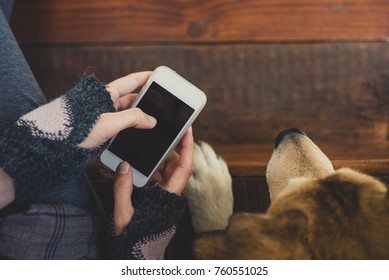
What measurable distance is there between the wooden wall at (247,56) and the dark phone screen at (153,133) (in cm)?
23

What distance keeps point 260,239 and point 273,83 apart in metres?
0.45

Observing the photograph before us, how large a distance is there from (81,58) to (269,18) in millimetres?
406

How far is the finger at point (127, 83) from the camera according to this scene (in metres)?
0.67

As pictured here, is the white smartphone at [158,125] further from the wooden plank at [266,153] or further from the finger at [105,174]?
the wooden plank at [266,153]

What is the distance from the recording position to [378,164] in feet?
2.75


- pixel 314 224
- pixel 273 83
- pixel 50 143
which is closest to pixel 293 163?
pixel 314 224

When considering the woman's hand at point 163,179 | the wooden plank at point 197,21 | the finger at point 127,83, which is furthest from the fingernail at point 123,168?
the wooden plank at point 197,21

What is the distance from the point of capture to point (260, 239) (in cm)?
57

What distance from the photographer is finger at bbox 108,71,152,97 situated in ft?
2.19

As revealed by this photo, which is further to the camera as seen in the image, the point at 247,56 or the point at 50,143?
the point at 247,56

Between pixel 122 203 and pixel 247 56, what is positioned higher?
pixel 247 56

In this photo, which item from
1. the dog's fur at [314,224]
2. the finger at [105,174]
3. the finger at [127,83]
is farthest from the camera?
the finger at [105,174]

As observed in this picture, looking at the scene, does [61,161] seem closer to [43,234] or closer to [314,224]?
[43,234]
